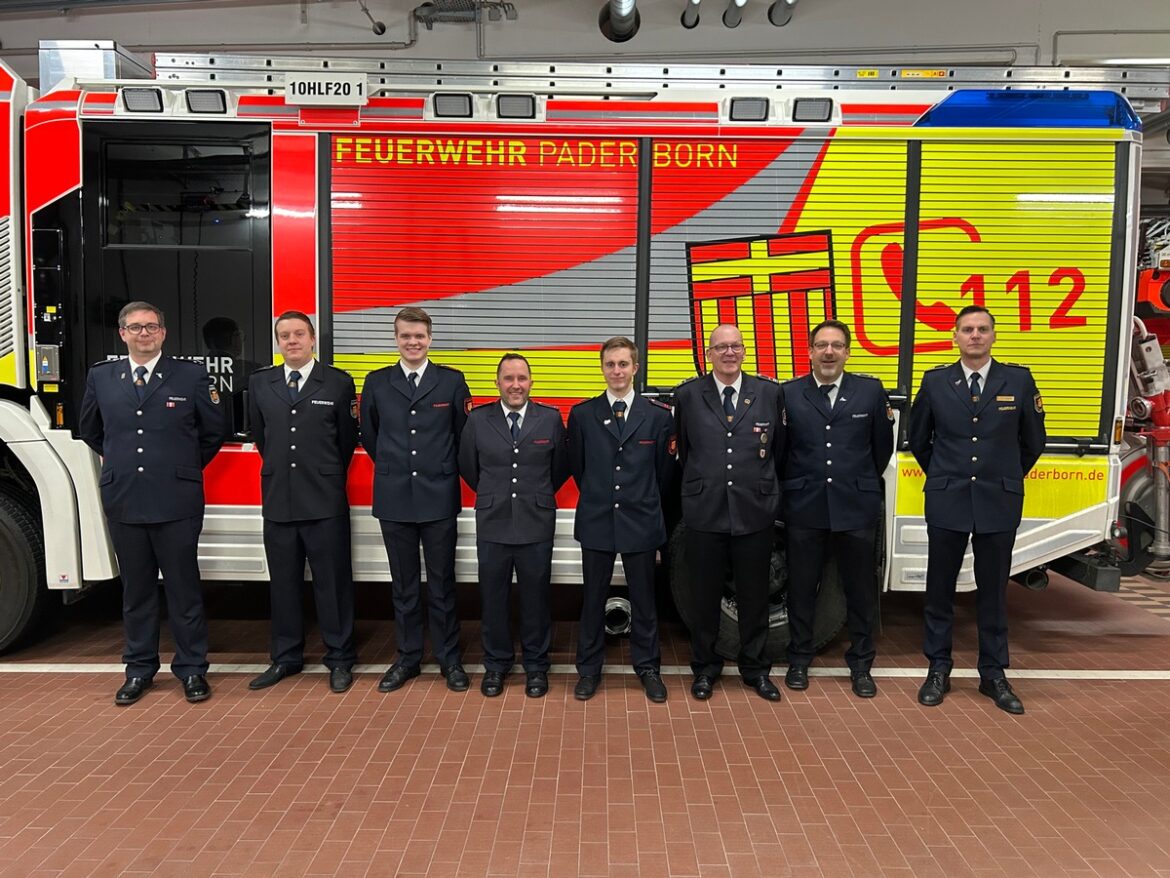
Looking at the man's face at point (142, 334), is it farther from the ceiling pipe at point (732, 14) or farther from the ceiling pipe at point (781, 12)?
the ceiling pipe at point (781, 12)

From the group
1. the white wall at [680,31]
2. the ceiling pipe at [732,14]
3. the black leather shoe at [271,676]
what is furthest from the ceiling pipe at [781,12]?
the black leather shoe at [271,676]

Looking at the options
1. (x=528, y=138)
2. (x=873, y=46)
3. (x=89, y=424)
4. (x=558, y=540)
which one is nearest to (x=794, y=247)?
(x=528, y=138)

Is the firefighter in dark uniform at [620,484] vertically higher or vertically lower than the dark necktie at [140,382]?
lower

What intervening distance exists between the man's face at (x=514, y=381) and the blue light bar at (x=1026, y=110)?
2532 mm

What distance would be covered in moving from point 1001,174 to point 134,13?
34.8ft

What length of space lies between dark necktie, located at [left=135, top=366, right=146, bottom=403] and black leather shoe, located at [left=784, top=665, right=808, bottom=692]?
3706 millimetres

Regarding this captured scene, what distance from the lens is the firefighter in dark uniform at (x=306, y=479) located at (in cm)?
377

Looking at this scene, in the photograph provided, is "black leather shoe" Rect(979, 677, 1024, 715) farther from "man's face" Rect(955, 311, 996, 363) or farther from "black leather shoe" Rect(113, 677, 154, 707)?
"black leather shoe" Rect(113, 677, 154, 707)

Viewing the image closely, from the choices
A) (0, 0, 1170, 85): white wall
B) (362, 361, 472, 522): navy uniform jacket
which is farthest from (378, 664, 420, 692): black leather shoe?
(0, 0, 1170, 85): white wall

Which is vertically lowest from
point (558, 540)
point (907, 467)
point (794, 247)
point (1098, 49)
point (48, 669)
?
point (48, 669)

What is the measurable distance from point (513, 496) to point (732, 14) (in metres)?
7.97

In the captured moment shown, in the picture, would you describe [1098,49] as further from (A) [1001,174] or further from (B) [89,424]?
(B) [89,424]

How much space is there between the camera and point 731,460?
12.0ft

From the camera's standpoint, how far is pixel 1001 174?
3.96 m
